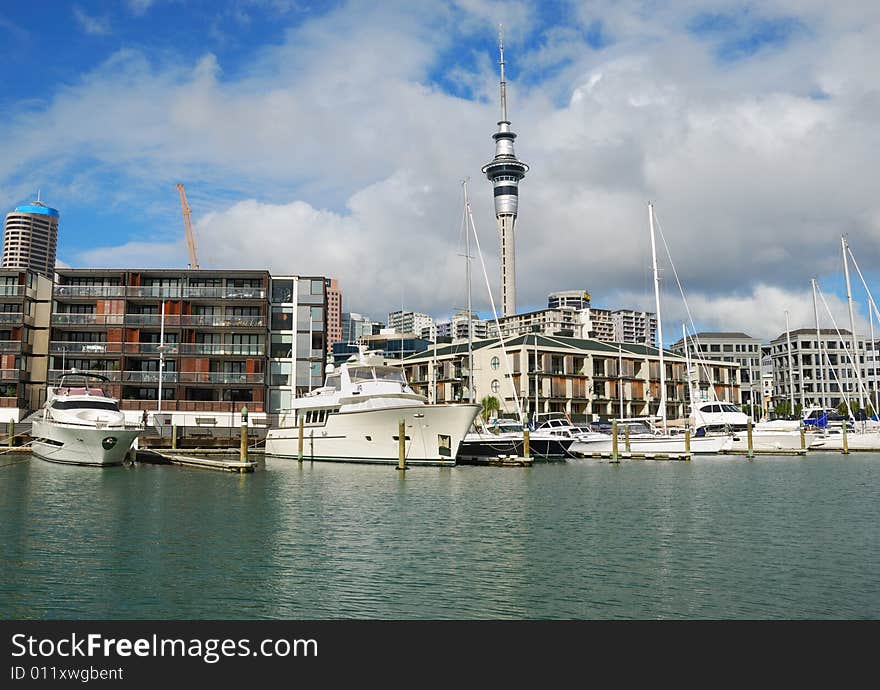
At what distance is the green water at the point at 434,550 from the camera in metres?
16.0

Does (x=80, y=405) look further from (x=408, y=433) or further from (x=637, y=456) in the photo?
(x=637, y=456)

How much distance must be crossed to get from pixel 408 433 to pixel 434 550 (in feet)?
86.7

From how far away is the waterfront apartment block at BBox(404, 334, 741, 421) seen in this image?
103750 mm

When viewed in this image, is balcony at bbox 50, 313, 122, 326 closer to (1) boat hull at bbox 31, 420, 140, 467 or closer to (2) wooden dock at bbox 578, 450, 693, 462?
(1) boat hull at bbox 31, 420, 140, 467

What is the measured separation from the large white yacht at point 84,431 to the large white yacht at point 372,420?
12.4 meters

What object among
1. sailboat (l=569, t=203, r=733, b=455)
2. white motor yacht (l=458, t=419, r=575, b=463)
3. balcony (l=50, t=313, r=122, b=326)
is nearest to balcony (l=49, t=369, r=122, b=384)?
balcony (l=50, t=313, r=122, b=326)

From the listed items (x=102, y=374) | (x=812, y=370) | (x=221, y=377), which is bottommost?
(x=221, y=377)

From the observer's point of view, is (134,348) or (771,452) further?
(134,348)

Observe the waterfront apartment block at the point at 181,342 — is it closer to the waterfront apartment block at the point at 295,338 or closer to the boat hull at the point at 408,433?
the waterfront apartment block at the point at 295,338

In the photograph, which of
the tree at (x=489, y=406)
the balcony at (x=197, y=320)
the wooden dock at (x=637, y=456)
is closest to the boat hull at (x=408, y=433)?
the wooden dock at (x=637, y=456)

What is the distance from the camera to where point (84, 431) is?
151 ft

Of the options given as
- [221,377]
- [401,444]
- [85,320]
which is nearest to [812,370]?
[221,377]

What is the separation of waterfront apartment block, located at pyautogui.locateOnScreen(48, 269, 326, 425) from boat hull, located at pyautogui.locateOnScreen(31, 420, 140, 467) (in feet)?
80.8
